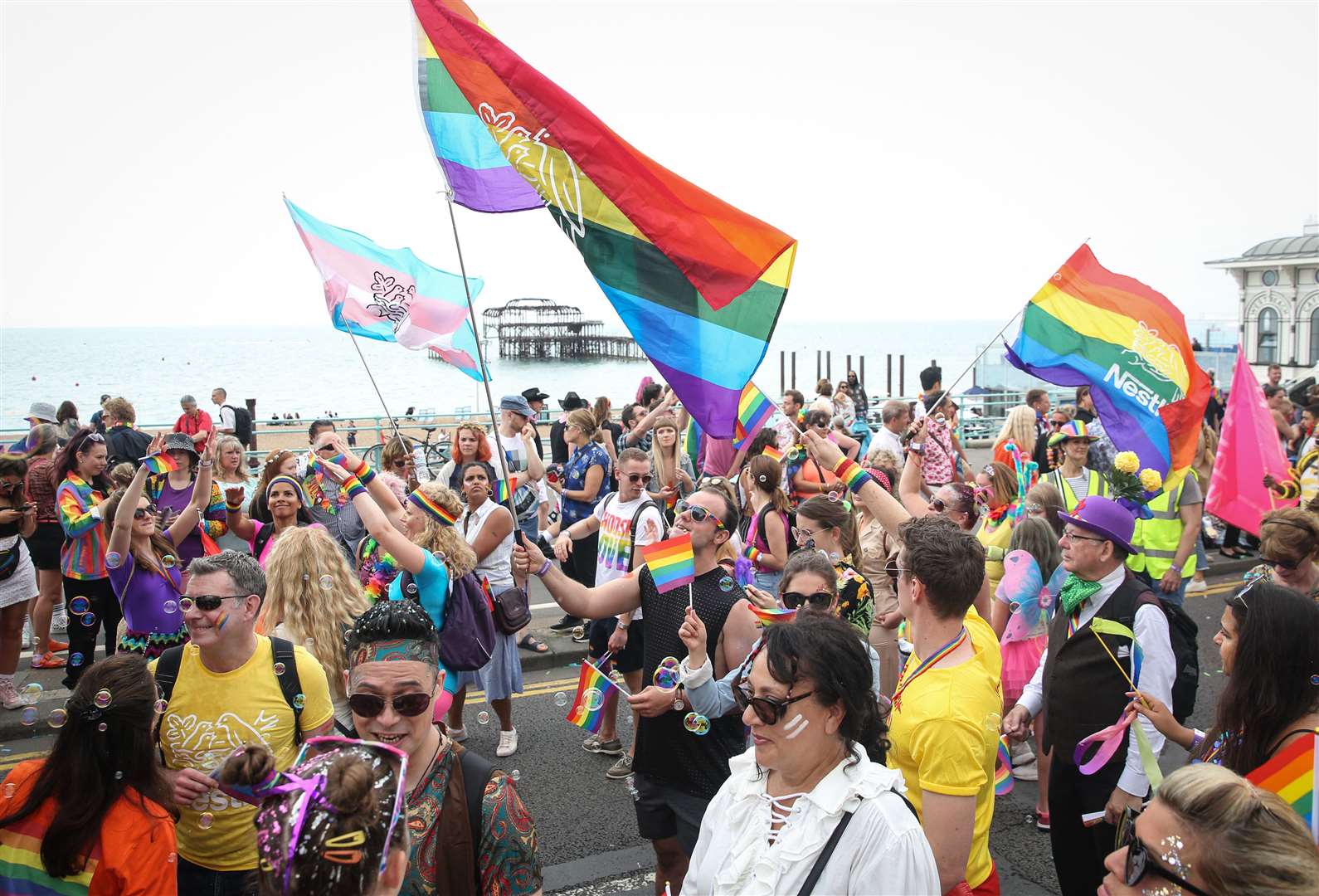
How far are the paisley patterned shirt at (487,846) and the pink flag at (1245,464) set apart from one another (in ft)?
20.1

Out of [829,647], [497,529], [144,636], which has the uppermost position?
[829,647]

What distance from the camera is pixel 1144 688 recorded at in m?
3.79

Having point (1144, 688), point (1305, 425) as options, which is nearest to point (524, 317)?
point (1305, 425)

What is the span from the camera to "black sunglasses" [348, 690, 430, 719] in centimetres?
256

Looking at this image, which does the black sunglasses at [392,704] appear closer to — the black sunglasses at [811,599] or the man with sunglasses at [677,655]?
the man with sunglasses at [677,655]

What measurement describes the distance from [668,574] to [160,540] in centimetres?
350

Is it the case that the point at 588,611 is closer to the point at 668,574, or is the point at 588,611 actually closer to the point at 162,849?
the point at 668,574

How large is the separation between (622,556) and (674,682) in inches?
95.0

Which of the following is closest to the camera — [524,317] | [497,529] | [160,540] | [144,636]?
[144,636]

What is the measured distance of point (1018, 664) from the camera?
550 cm

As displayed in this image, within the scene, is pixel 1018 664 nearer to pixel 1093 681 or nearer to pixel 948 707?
pixel 1093 681

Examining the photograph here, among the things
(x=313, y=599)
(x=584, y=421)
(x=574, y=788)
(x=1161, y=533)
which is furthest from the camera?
(x=584, y=421)

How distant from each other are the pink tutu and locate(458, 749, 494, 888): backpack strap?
3863 mm

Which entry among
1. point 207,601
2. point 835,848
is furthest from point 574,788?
point 835,848
